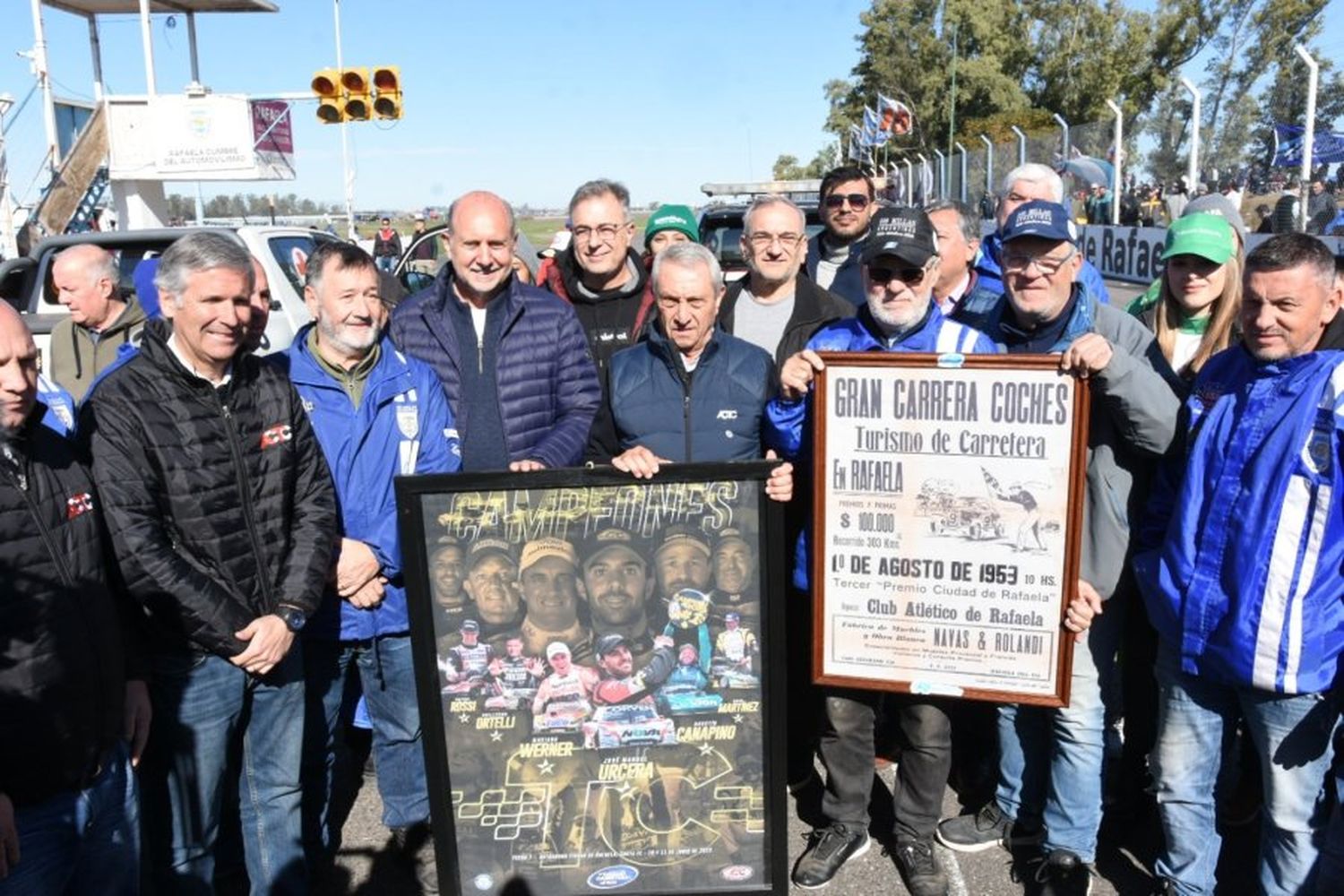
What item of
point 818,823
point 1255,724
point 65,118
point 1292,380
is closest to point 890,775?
point 818,823

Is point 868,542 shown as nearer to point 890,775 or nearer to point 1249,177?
point 890,775

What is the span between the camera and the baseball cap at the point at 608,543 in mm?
2777

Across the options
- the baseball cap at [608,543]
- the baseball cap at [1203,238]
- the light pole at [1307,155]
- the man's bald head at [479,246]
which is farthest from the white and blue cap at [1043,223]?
the light pole at [1307,155]

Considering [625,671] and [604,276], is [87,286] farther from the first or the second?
[625,671]

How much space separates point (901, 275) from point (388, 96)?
15.2 metres

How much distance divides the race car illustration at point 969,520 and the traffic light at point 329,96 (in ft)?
51.9

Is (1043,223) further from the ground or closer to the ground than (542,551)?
further from the ground

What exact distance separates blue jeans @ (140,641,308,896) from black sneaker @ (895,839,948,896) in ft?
6.57

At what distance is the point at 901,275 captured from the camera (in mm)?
3160

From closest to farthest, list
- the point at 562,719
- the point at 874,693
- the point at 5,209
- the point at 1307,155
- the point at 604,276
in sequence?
the point at 562,719
the point at 874,693
the point at 604,276
the point at 1307,155
the point at 5,209

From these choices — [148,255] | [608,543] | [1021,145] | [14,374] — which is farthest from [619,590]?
[1021,145]

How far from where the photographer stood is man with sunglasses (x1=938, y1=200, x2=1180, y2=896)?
2861 millimetres

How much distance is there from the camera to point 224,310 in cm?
272

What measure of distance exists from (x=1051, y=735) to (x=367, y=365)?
261cm
